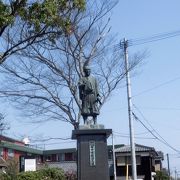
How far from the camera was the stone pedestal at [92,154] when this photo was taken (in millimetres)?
15922

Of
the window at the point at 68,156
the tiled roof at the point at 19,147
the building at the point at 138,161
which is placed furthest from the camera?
the window at the point at 68,156

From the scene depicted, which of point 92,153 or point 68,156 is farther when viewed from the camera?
point 68,156

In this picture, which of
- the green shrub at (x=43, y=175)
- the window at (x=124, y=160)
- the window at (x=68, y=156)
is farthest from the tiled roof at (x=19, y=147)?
the green shrub at (x=43, y=175)

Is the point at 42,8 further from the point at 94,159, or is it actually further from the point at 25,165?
the point at 25,165

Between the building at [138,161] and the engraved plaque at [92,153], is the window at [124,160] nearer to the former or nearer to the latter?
the building at [138,161]

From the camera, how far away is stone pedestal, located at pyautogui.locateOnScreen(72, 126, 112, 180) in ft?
52.2

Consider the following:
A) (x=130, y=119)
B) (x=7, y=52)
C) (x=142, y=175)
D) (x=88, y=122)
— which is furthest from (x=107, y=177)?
(x=142, y=175)

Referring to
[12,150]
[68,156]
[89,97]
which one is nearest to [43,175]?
[89,97]

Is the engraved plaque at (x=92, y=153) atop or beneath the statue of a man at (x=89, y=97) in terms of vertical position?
beneath

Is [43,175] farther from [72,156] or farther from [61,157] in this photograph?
[61,157]

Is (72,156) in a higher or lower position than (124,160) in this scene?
higher

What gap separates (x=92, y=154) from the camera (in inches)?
634

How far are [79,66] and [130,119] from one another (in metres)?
5.19

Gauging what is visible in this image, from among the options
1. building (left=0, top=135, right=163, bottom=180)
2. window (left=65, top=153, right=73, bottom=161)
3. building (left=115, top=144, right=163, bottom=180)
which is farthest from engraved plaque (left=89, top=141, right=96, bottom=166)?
window (left=65, top=153, right=73, bottom=161)
